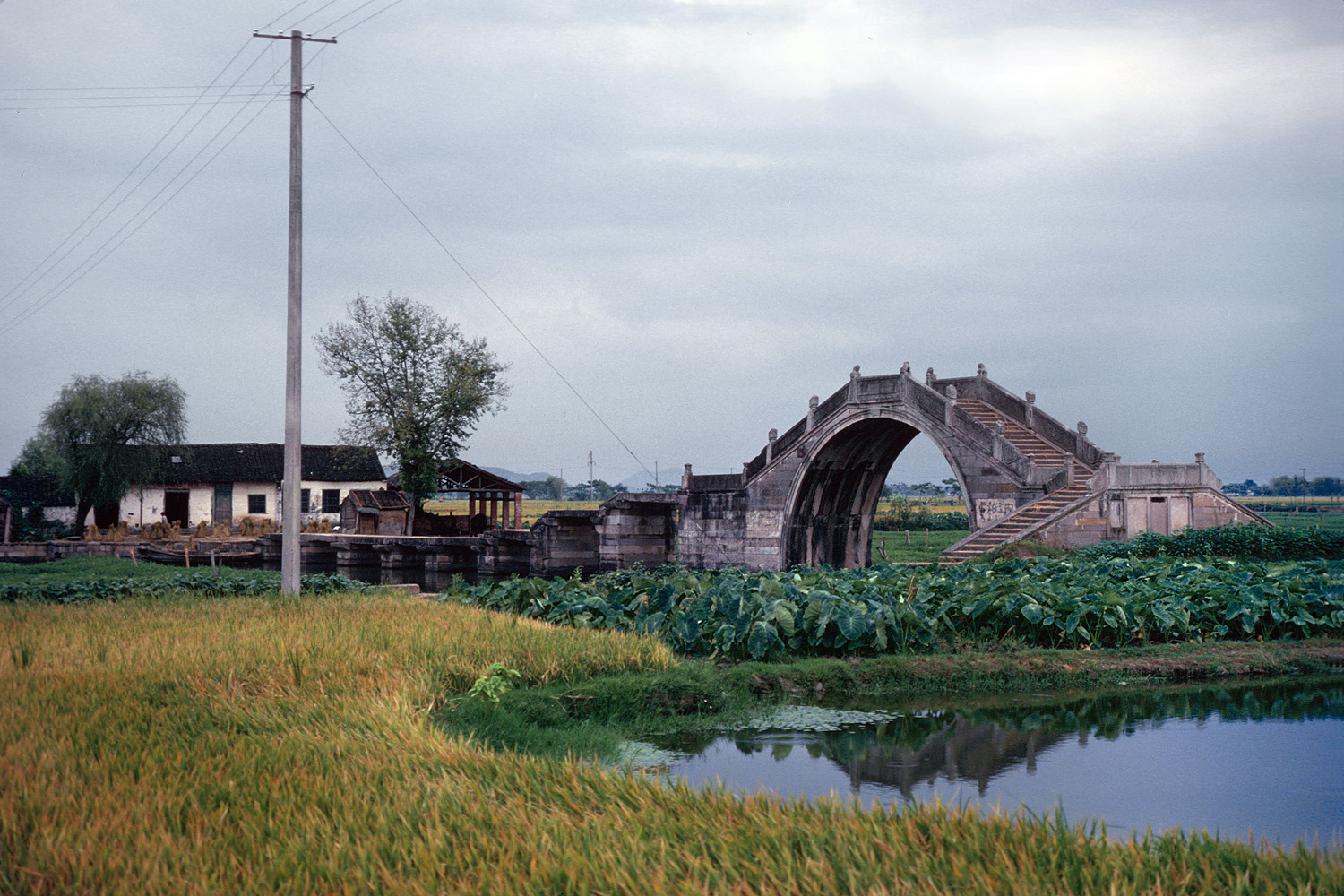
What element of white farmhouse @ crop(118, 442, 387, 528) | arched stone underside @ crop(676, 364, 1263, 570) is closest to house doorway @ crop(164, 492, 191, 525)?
white farmhouse @ crop(118, 442, 387, 528)

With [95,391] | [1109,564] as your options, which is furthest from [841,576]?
[95,391]

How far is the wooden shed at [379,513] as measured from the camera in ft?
167

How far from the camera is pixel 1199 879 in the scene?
3537mm

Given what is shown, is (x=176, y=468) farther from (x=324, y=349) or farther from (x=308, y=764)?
(x=308, y=764)

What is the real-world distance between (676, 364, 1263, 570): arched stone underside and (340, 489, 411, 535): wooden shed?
18109 millimetres

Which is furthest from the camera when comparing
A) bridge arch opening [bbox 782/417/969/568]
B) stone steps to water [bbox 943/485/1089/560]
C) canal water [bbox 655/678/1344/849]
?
bridge arch opening [bbox 782/417/969/568]

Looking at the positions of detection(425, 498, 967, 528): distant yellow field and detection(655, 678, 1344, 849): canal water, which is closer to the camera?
detection(655, 678, 1344, 849): canal water

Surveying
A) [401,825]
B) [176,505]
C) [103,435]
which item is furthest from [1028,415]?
[176,505]

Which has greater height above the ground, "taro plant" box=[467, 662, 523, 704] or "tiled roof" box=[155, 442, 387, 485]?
"tiled roof" box=[155, 442, 387, 485]

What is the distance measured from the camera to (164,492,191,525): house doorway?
5644cm

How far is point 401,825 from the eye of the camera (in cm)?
453

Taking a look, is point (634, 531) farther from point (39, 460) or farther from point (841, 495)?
point (39, 460)

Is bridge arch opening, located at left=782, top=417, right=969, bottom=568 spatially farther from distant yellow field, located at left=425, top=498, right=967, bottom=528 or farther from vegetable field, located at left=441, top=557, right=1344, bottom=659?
vegetable field, located at left=441, top=557, right=1344, bottom=659

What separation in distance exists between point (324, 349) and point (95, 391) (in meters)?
10.8
